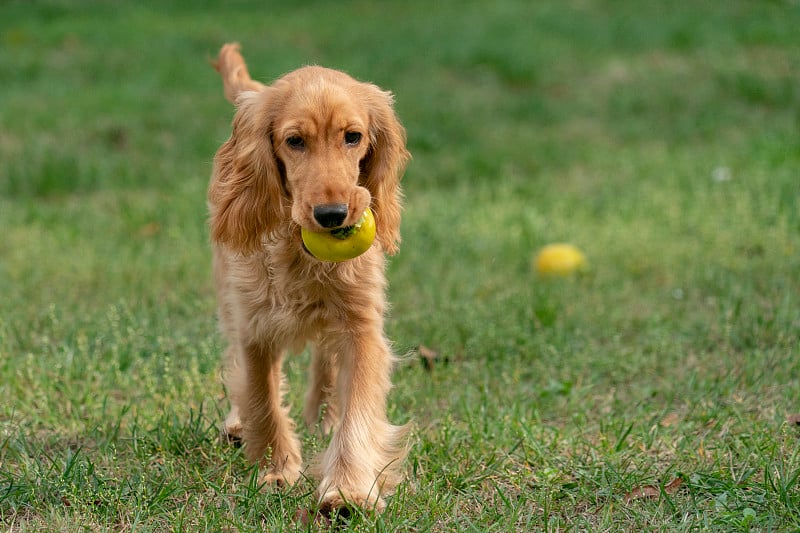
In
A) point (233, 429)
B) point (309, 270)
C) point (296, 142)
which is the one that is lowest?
point (233, 429)

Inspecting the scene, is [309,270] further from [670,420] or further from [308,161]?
[670,420]

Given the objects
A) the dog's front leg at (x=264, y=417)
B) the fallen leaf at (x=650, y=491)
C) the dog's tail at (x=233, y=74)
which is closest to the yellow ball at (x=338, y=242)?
the dog's front leg at (x=264, y=417)

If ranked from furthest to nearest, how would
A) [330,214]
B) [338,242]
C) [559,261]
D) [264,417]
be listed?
[559,261]
[264,417]
[338,242]
[330,214]

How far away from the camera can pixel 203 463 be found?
136 inches

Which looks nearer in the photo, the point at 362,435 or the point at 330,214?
the point at 330,214

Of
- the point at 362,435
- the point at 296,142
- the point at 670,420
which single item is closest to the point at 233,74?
the point at 296,142

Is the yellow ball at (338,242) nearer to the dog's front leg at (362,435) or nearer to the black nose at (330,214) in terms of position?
the black nose at (330,214)

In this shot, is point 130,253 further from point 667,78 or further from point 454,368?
point 667,78

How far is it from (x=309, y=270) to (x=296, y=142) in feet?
1.50

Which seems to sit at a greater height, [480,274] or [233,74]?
[233,74]

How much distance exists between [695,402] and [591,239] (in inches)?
92.3

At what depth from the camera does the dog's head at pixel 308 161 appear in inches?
120

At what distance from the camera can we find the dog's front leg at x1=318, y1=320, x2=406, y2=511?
125 inches

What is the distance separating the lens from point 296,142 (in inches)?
125
